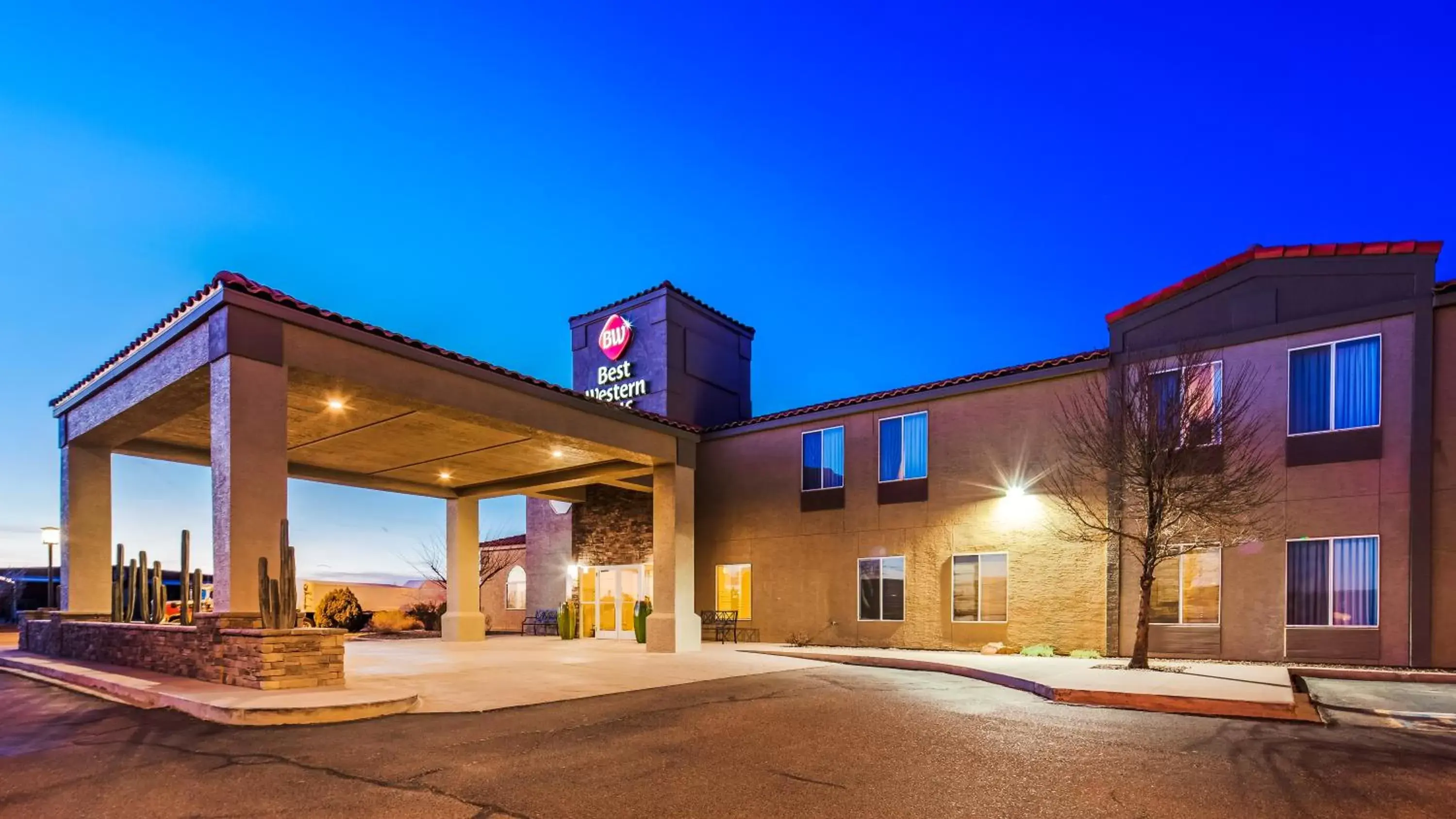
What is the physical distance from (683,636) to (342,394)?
8507 mm

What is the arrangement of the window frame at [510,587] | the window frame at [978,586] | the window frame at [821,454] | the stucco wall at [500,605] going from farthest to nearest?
the window frame at [510,587] → the stucco wall at [500,605] → the window frame at [821,454] → the window frame at [978,586]

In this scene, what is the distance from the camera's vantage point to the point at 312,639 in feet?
30.1

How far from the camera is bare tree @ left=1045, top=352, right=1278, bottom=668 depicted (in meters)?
12.7

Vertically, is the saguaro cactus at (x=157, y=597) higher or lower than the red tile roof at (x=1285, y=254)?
lower

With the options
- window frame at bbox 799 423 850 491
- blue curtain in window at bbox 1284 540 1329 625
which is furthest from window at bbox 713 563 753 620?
blue curtain in window at bbox 1284 540 1329 625

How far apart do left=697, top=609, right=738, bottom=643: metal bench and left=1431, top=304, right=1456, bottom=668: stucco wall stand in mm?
13046

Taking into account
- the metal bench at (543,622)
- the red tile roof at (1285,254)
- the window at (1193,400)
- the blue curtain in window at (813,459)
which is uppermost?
the red tile roof at (1285,254)

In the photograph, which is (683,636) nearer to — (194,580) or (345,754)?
(194,580)

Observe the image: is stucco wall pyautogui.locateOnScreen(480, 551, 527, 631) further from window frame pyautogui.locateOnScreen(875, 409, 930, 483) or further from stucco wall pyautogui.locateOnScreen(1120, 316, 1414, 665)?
stucco wall pyautogui.locateOnScreen(1120, 316, 1414, 665)

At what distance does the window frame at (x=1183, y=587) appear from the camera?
1339cm

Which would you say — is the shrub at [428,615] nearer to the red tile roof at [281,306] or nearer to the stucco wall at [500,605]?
the stucco wall at [500,605]

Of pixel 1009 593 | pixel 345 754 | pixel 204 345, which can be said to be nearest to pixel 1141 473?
pixel 1009 593

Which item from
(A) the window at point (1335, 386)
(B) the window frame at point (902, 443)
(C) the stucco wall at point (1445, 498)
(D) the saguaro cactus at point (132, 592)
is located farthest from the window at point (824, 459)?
(D) the saguaro cactus at point (132, 592)

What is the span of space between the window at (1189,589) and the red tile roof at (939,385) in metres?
3.94
